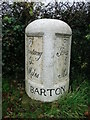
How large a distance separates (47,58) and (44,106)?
0.79m

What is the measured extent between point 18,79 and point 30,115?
1.39 metres

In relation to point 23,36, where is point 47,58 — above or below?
below

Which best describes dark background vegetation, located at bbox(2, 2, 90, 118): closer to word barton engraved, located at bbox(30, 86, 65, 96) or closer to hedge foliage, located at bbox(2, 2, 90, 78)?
hedge foliage, located at bbox(2, 2, 90, 78)

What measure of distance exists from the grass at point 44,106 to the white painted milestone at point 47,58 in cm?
15

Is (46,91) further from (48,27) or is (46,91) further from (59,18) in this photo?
(59,18)

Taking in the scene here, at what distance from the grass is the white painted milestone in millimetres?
147

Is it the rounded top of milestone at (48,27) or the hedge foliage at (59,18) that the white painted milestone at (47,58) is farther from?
the hedge foliage at (59,18)

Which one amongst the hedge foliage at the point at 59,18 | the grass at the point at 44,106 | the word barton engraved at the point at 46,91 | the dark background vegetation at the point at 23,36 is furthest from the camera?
the hedge foliage at the point at 59,18

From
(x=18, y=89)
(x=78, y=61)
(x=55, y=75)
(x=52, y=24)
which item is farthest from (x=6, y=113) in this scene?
(x=78, y=61)

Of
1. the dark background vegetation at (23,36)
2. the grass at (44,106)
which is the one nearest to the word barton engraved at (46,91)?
the grass at (44,106)

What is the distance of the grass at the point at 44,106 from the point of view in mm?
2772

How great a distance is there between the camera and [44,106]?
2949 mm

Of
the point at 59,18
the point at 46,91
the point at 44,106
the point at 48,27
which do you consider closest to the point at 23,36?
the point at 59,18

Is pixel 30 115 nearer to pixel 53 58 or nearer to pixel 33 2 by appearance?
pixel 53 58
